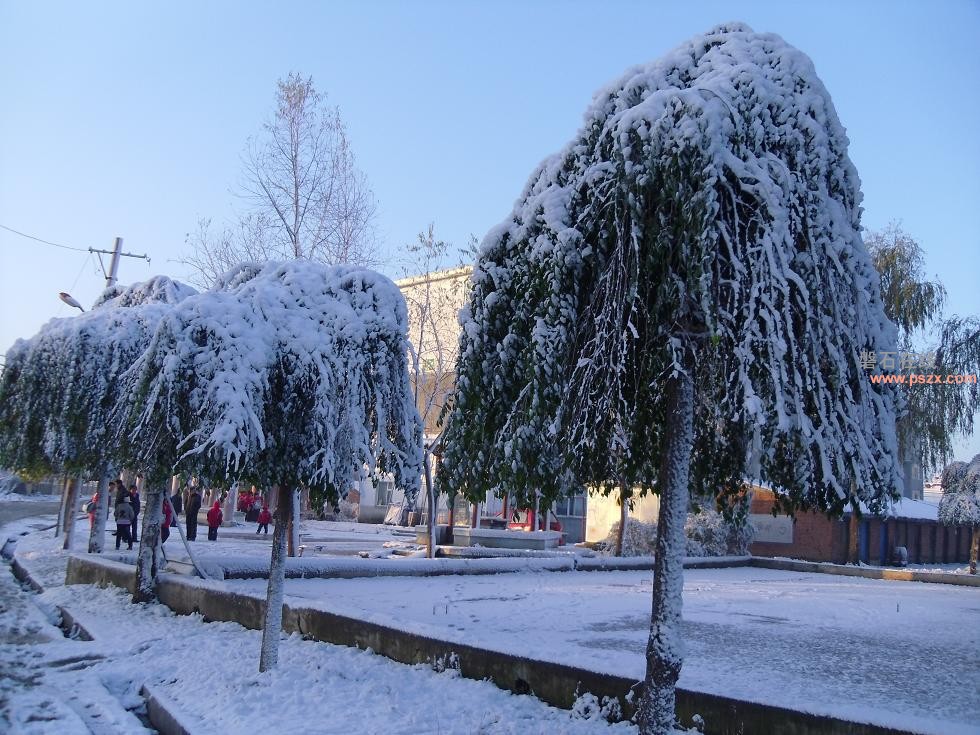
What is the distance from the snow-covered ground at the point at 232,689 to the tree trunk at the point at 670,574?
122 centimetres

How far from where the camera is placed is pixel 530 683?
6.92 metres

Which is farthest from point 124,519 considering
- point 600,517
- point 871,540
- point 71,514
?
point 871,540

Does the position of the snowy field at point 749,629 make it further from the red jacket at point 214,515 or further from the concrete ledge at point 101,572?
the red jacket at point 214,515

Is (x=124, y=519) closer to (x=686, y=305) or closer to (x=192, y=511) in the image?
(x=192, y=511)

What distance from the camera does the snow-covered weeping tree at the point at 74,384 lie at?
502 inches

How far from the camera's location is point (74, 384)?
12.8m

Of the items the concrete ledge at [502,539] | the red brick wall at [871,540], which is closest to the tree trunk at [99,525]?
the concrete ledge at [502,539]

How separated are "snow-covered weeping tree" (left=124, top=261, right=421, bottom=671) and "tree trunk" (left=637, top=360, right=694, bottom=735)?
145 inches

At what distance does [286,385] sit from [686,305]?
173 inches

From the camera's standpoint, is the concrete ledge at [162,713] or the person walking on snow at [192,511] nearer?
the concrete ledge at [162,713]

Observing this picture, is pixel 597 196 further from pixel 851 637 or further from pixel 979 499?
pixel 979 499

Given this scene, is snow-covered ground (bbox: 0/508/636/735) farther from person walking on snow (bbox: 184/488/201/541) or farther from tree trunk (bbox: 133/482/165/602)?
person walking on snow (bbox: 184/488/201/541)

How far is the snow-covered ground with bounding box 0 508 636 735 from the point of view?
6.40 metres

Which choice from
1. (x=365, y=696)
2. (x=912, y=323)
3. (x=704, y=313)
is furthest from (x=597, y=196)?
(x=912, y=323)
